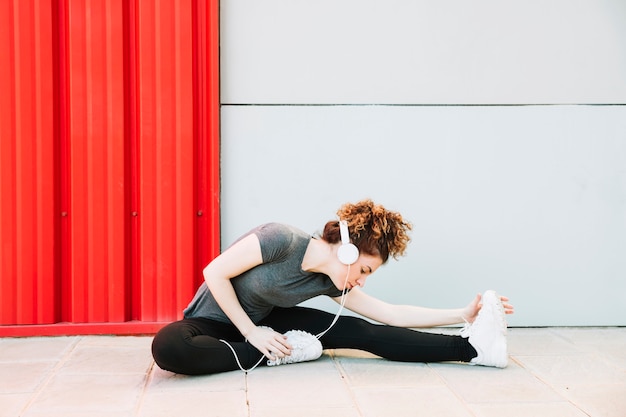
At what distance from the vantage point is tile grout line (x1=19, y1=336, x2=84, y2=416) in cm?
248

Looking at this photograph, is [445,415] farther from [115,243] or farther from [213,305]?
[115,243]

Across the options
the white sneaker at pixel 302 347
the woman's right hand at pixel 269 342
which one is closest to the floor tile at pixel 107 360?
the woman's right hand at pixel 269 342

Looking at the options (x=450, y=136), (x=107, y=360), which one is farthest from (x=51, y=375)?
(x=450, y=136)

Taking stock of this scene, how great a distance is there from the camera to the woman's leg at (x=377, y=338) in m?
2.97

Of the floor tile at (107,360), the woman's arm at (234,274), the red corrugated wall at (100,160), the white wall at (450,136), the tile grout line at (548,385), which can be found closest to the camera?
the tile grout line at (548,385)

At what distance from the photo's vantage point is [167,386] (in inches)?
105

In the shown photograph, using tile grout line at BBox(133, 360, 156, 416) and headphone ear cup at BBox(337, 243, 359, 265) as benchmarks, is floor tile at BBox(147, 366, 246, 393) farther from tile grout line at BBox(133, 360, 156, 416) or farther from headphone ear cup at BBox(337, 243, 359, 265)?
headphone ear cup at BBox(337, 243, 359, 265)

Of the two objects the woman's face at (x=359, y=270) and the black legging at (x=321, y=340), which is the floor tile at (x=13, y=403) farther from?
the woman's face at (x=359, y=270)

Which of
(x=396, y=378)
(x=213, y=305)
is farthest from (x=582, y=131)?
(x=213, y=305)

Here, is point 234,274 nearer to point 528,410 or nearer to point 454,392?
point 454,392

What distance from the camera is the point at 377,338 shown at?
2.98 metres

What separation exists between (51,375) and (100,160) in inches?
44.7

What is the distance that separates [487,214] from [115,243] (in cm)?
197

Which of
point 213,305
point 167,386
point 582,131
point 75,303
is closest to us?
point 167,386
